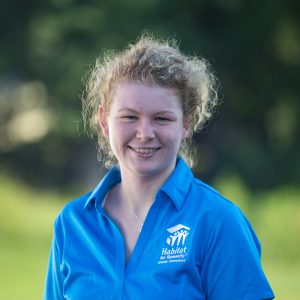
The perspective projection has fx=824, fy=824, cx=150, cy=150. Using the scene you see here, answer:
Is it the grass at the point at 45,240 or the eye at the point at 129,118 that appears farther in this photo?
the grass at the point at 45,240

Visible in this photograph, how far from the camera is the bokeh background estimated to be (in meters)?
16.7

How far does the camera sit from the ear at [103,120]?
3.04 meters

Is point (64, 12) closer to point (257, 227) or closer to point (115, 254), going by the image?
point (257, 227)

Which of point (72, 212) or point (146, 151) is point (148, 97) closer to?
point (146, 151)

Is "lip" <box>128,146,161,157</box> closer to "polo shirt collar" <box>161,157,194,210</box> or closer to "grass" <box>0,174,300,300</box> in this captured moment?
"polo shirt collar" <box>161,157,194,210</box>

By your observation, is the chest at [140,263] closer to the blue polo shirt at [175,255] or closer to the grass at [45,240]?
the blue polo shirt at [175,255]

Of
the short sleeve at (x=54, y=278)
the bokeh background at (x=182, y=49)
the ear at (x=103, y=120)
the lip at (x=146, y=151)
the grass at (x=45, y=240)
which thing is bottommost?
the short sleeve at (x=54, y=278)

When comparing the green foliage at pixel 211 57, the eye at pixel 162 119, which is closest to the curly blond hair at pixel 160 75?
the eye at pixel 162 119

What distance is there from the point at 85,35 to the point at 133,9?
3.75 ft

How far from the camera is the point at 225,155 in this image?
18.0 m

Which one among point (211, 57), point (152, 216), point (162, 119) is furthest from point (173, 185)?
point (211, 57)

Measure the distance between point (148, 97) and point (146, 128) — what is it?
11 cm

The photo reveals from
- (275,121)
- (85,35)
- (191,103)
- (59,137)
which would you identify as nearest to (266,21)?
(275,121)

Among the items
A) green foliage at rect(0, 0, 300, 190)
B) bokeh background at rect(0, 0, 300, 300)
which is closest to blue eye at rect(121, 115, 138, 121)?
bokeh background at rect(0, 0, 300, 300)
